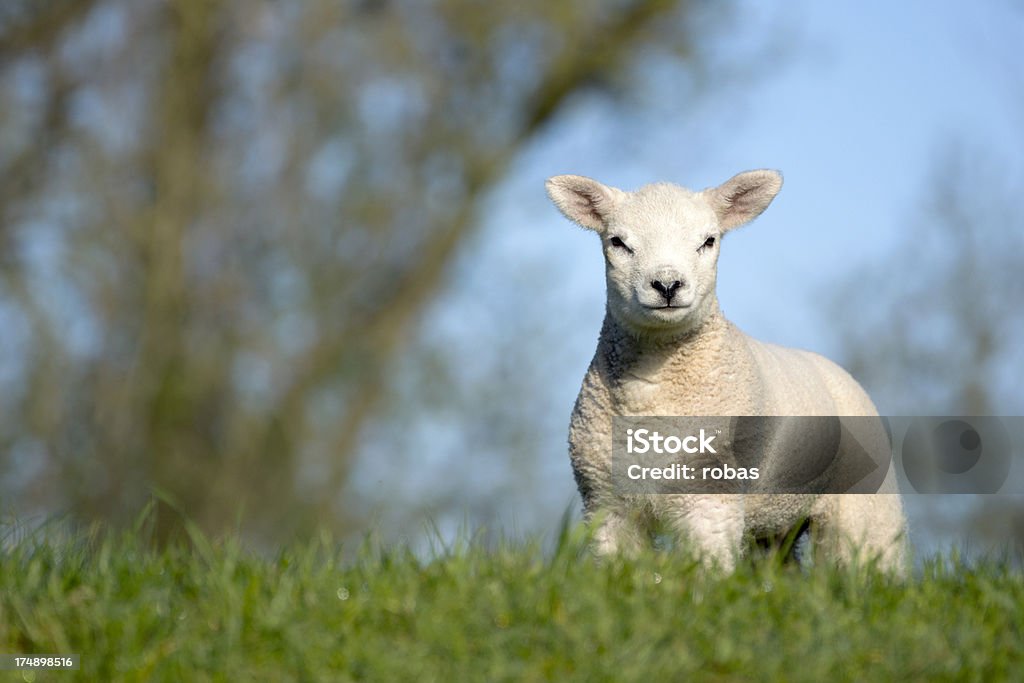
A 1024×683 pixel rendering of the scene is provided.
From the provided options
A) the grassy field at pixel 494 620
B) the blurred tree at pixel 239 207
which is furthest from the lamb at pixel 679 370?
the blurred tree at pixel 239 207

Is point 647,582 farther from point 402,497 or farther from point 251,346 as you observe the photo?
point 402,497

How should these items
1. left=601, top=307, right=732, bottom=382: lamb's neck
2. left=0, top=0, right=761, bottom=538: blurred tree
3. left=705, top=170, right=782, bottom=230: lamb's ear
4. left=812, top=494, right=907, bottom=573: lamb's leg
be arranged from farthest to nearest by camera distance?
left=0, top=0, right=761, bottom=538: blurred tree
left=812, top=494, right=907, bottom=573: lamb's leg
left=705, top=170, right=782, bottom=230: lamb's ear
left=601, top=307, right=732, bottom=382: lamb's neck

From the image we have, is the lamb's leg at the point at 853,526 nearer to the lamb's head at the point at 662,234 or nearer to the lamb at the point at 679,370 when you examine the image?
the lamb at the point at 679,370

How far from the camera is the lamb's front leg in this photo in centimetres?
462

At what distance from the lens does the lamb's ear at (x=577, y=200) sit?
5160mm

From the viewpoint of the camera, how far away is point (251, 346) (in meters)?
14.2

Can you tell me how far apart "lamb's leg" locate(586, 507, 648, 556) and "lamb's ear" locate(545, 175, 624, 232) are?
3.95 ft

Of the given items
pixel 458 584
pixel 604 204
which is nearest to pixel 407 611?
pixel 458 584

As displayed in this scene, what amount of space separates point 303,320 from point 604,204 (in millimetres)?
9852
